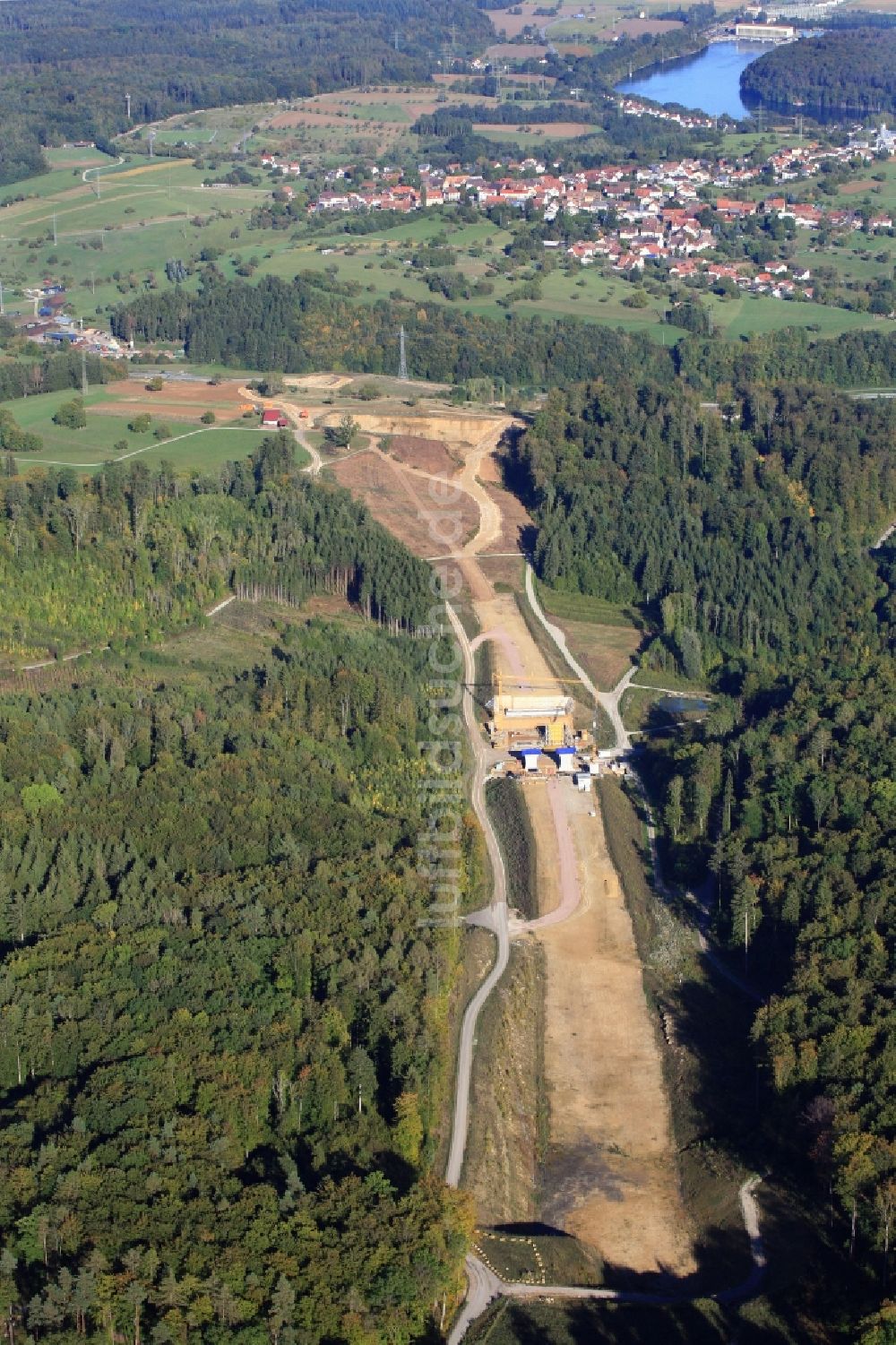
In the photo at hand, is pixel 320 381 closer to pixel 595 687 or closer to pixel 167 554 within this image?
pixel 167 554

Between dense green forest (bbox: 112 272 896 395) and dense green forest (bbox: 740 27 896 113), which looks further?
dense green forest (bbox: 740 27 896 113)

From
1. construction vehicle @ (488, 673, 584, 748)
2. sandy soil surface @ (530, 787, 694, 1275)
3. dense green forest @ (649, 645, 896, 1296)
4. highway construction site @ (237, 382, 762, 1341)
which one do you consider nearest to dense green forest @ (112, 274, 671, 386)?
highway construction site @ (237, 382, 762, 1341)

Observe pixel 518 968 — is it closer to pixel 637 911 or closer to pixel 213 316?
pixel 637 911

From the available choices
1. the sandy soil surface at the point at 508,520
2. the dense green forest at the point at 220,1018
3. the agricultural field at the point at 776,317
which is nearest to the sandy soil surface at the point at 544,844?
the dense green forest at the point at 220,1018

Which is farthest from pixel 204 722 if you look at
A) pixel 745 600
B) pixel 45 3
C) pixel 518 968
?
pixel 45 3

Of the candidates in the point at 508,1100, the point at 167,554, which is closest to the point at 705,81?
the point at 167,554

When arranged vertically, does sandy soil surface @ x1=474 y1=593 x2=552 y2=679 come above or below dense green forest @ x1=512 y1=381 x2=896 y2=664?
below

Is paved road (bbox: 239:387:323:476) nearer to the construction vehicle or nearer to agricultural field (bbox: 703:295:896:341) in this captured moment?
the construction vehicle

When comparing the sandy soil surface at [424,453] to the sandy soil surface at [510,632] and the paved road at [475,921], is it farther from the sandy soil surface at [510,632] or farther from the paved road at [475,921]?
the paved road at [475,921]
